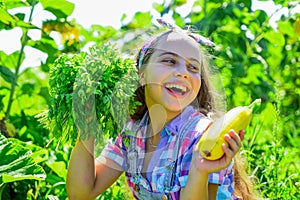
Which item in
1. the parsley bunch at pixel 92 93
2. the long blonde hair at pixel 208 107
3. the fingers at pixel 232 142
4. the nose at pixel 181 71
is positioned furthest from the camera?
the long blonde hair at pixel 208 107

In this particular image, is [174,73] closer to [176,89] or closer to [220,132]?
[176,89]

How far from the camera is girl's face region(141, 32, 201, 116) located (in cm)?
206

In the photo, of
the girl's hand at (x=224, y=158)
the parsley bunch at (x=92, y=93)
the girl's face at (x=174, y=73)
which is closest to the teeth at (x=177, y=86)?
the girl's face at (x=174, y=73)

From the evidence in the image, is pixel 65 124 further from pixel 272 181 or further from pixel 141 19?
pixel 141 19

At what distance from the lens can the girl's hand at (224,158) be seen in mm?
1809

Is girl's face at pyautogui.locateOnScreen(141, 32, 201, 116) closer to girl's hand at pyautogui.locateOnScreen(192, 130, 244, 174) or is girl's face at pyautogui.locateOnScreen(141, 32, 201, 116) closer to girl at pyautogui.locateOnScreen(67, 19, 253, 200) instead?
girl at pyautogui.locateOnScreen(67, 19, 253, 200)

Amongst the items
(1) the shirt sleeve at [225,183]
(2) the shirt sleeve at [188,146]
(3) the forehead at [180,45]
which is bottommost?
(1) the shirt sleeve at [225,183]

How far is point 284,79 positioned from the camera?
4723 mm

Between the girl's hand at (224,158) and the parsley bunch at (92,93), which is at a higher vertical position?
the parsley bunch at (92,93)

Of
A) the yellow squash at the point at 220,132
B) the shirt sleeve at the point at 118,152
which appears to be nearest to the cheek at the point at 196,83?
the yellow squash at the point at 220,132

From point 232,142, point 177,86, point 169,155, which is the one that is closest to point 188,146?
point 169,155

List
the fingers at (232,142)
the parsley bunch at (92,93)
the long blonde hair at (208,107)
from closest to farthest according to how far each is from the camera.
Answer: the fingers at (232,142)
the parsley bunch at (92,93)
the long blonde hair at (208,107)

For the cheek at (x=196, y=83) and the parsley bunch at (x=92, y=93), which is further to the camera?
the cheek at (x=196, y=83)

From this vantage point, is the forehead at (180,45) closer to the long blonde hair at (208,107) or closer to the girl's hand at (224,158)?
the long blonde hair at (208,107)
